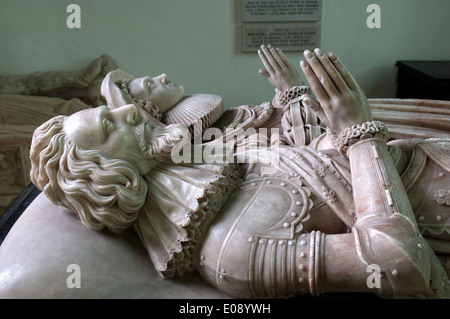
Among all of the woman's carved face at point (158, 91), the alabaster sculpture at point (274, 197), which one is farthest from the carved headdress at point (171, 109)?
the alabaster sculpture at point (274, 197)

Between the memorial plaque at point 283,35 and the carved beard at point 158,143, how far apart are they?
3083mm

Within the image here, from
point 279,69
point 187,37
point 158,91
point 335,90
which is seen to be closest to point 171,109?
point 158,91

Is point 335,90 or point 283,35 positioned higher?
point 283,35

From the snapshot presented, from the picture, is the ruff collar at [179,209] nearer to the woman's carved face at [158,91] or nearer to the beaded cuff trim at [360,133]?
the beaded cuff trim at [360,133]

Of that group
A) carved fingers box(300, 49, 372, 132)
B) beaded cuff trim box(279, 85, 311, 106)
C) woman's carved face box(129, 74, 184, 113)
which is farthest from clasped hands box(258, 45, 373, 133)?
woman's carved face box(129, 74, 184, 113)

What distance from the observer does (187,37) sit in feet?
14.6

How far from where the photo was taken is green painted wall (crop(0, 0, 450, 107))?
4.36 meters

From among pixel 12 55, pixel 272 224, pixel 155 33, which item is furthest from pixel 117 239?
pixel 12 55

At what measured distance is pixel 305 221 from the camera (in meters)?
1.49

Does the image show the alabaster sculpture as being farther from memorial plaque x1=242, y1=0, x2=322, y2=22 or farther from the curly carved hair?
memorial plaque x1=242, y1=0, x2=322, y2=22

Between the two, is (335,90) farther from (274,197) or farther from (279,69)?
(279,69)

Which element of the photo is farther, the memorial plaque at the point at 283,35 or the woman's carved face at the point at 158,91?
the memorial plaque at the point at 283,35

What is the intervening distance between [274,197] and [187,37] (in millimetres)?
3293

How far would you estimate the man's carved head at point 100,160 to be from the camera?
1479 mm
